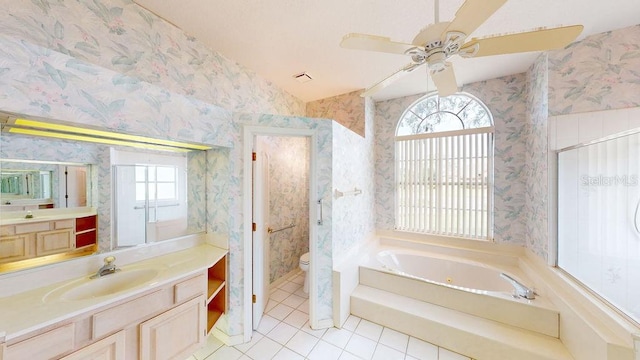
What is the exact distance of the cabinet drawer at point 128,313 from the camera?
3.64 feet

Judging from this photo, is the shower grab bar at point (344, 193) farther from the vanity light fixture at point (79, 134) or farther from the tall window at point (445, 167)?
the vanity light fixture at point (79, 134)

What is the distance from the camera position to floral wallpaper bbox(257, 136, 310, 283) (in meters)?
2.87

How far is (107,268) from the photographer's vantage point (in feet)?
4.69

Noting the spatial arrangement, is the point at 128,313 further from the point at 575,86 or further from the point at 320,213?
the point at 575,86

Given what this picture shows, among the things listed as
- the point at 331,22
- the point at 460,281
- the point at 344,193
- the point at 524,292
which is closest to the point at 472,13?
the point at 331,22

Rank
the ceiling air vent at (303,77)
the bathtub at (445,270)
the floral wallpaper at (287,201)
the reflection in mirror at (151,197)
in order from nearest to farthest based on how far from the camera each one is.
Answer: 1. the reflection in mirror at (151,197)
2. the bathtub at (445,270)
3. the ceiling air vent at (303,77)
4. the floral wallpaper at (287,201)

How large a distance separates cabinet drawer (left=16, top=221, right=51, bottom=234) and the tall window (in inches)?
139


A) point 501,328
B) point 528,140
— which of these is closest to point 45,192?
point 501,328

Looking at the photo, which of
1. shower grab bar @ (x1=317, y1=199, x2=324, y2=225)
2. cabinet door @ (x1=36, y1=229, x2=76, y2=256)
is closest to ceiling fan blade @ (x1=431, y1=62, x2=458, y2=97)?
shower grab bar @ (x1=317, y1=199, x2=324, y2=225)

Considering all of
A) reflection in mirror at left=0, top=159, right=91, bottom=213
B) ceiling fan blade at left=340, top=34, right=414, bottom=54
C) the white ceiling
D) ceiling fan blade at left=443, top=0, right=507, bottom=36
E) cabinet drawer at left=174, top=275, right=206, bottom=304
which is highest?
the white ceiling

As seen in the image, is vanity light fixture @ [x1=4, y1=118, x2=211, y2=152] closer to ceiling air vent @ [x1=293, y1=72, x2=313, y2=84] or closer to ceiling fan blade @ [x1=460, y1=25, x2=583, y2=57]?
ceiling air vent @ [x1=293, y1=72, x2=313, y2=84]

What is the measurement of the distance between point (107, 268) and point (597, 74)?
4.14m

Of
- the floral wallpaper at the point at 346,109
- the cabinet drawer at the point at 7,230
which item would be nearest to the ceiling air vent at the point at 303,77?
the floral wallpaper at the point at 346,109

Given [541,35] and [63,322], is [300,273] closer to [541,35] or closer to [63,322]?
[63,322]
